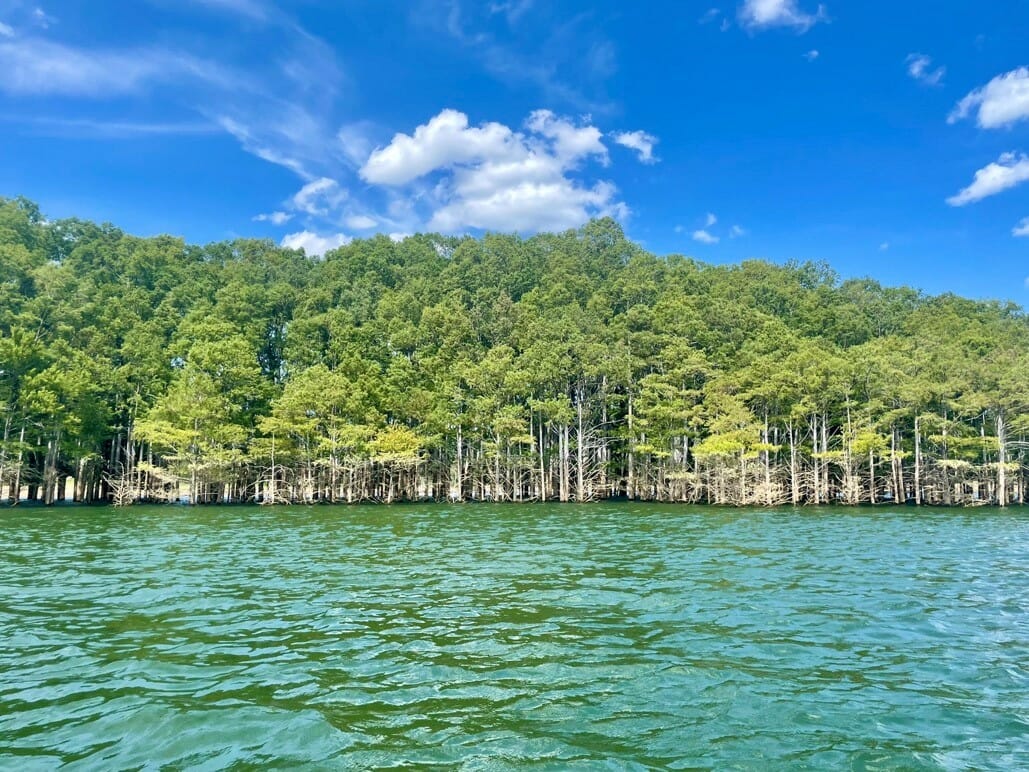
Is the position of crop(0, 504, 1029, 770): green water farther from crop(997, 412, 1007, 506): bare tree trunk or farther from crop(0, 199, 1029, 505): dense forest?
crop(997, 412, 1007, 506): bare tree trunk

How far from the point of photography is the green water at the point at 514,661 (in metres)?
5.51

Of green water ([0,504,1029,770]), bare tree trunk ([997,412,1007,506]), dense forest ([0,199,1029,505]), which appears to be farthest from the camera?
dense forest ([0,199,1029,505])

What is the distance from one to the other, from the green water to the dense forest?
27.5m

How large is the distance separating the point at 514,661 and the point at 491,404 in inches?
1571

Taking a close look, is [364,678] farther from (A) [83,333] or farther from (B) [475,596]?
(A) [83,333]

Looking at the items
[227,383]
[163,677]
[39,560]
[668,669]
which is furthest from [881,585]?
[227,383]

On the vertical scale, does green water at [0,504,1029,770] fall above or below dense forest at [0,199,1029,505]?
below

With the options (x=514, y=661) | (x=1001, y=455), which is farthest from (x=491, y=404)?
(x=514, y=661)

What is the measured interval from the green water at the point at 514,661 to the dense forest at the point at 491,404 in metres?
27.5

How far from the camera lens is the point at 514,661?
7969 mm

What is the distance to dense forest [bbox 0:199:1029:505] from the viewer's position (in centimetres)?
4269

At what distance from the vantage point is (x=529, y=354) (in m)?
51.2

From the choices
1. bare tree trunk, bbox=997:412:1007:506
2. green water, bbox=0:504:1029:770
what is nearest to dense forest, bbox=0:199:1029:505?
bare tree trunk, bbox=997:412:1007:506

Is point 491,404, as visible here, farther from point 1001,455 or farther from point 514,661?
point 514,661
